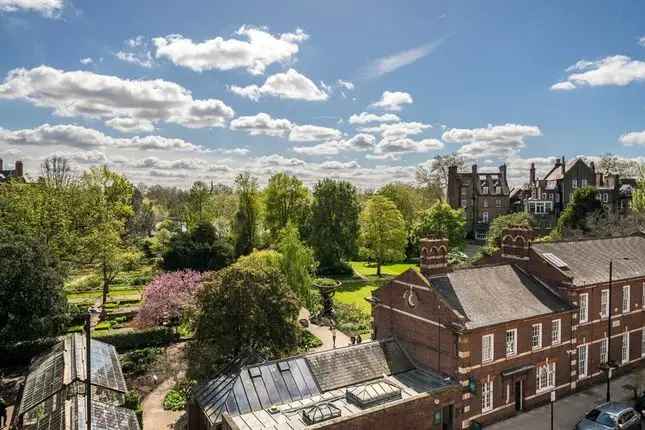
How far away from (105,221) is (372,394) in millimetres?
39901

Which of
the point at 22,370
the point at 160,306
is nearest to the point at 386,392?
the point at 160,306

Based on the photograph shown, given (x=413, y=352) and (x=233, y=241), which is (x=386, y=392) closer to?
(x=413, y=352)

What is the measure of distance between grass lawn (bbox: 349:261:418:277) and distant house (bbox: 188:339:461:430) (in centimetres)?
4214

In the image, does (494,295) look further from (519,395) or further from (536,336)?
(519,395)

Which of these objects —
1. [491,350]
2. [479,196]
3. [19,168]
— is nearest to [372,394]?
[491,350]

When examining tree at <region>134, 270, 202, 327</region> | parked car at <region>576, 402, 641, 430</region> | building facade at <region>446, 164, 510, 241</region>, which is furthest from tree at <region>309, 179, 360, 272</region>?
parked car at <region>576, 402, 641, 430</region>

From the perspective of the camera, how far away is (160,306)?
3509 cm

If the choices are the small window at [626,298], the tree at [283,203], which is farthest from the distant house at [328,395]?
the tree at [283,203]

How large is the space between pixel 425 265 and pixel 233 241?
46.7 meters

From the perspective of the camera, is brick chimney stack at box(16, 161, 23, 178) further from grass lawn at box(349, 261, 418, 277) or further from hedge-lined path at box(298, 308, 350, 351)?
hedge-lined path at box(298, 308, 350, 351)

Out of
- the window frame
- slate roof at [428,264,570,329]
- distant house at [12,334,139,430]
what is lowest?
distant house at [12,334,139,430]

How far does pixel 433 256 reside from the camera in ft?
79.9

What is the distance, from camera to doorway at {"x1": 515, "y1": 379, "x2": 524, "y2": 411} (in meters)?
24.0

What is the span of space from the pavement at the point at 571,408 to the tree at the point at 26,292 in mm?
29446
